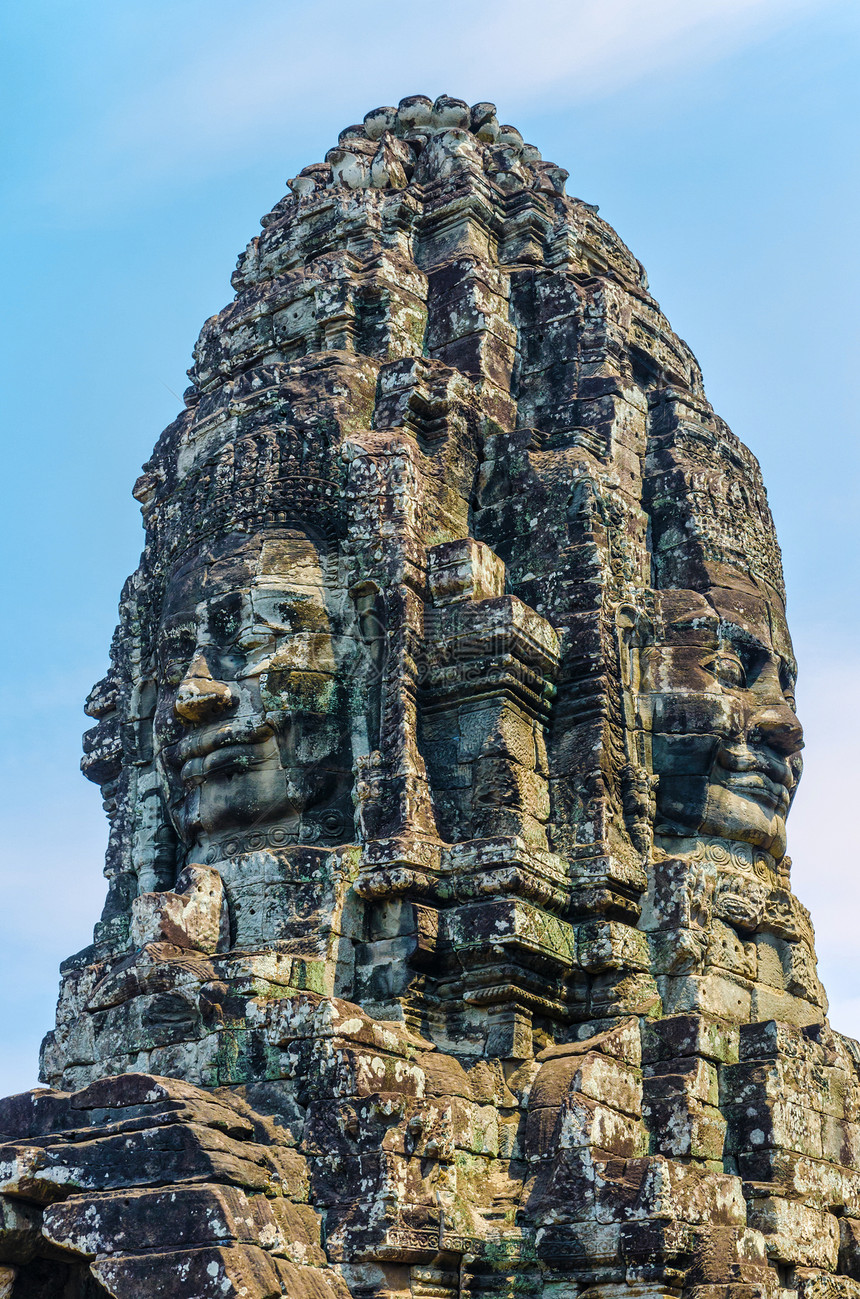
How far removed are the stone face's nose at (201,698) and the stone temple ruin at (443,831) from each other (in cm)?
3

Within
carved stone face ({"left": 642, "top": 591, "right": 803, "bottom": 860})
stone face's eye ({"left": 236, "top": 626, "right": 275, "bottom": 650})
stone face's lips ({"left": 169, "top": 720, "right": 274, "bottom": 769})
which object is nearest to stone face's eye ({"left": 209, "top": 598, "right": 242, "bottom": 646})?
stone face's eye ({"left": 236, "top": 626, "right": 275, "bottom": 650})

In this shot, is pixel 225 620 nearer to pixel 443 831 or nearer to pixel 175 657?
pixel 175 657

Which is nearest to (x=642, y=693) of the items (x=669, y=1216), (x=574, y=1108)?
(x=574, y=1108)

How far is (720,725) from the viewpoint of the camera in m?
12.0

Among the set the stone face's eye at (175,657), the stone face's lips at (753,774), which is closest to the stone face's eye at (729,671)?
the stone face's lips at (753,774)

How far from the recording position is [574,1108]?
9484 millimetres

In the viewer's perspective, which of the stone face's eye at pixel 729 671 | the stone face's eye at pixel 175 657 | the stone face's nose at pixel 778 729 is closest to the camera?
the stone face's eye at pixel 175 657

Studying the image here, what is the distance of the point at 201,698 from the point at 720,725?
395 centimetres

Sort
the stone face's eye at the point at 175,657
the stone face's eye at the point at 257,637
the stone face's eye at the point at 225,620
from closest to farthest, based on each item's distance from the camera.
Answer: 1. the stone face's eye at the point at 257,637
2. the stone face's eye at the point at 225,620
3. the stone face's eye at the point at 175,657

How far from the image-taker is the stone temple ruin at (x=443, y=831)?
8891 mm

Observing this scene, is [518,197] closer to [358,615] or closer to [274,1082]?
[358,615]

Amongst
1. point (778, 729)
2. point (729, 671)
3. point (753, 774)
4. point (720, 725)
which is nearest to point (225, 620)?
point (720, 725)

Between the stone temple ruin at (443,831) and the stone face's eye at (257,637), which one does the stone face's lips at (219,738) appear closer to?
the stone temple ruin at (443,831)

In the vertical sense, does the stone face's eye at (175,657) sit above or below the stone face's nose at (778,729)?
above
